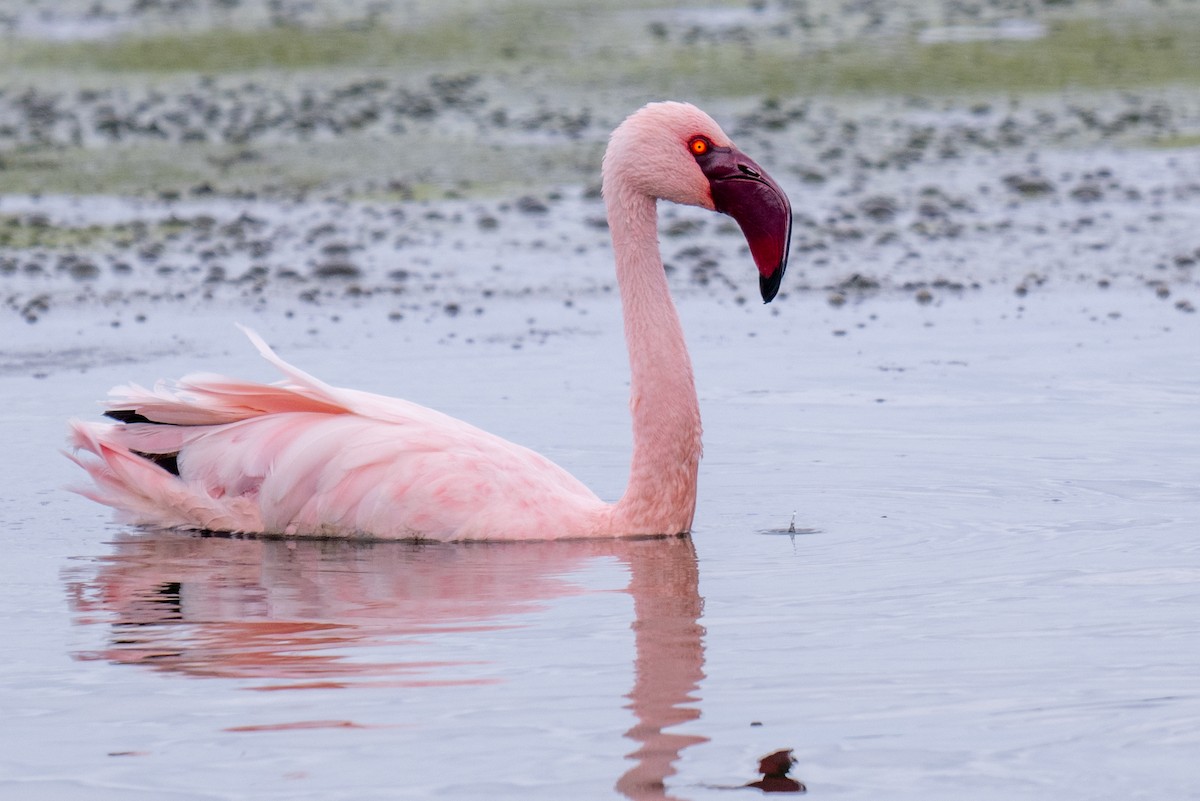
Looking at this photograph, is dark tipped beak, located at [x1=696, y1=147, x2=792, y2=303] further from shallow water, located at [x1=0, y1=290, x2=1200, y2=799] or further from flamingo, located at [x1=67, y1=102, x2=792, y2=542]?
shallow water, located at [x1=0, y1=290, x2=1200, y2=799]

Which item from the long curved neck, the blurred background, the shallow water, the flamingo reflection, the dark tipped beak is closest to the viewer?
the shallow water

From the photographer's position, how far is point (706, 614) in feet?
18.1

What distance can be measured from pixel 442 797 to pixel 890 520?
3.03 m

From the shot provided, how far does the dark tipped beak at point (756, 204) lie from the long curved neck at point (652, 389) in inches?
11.1

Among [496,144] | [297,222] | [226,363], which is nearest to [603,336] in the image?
[226,363]

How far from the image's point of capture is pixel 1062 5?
26141mm

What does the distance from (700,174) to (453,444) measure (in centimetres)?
116

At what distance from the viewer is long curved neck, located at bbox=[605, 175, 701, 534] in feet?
21.7

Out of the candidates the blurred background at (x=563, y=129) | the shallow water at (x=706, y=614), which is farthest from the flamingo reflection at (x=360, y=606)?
the blurred background at (x=563, y=129)

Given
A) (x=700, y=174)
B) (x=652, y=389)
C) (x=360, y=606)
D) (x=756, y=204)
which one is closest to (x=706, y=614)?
(x=360, y=606)

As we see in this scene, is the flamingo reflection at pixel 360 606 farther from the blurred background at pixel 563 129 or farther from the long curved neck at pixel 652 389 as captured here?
the blurred background at pixel 563 129

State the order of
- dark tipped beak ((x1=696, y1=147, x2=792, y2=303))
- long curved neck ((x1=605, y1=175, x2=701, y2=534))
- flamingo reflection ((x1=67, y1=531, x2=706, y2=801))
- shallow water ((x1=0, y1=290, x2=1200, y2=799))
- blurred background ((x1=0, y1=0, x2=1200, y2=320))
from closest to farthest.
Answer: shallow water ((x1=0, y1=290, x2=1200, y2=799)), flamingo reflection ((x1=67, y1=531, x2=706, y2=801)), dark tipped beak ((x1=696, y1=147, x2=792, y2=303)), long curved neck ((x1=605, y1=175, x2=701, y2=534)), blurred background ((x1=0, y1=0, x2=1200, y2=320))

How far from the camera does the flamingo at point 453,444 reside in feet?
21.6

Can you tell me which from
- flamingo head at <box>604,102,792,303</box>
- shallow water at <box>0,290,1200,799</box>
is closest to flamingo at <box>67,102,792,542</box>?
flamingo head at <box>604,102,792,303</box>
